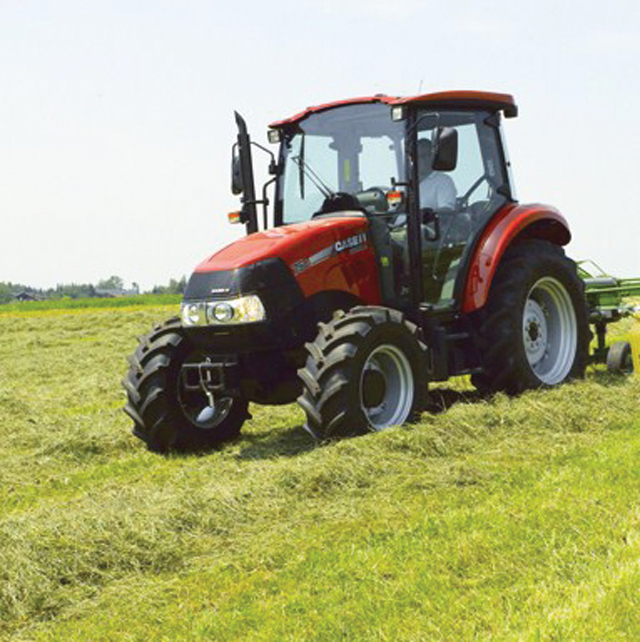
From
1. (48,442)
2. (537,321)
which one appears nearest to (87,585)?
Result: (48,442)

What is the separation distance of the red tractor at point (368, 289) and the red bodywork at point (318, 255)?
0.01 metres

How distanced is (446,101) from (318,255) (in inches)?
71.6

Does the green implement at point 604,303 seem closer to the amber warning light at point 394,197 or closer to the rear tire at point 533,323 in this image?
the rear tire at point 533,323

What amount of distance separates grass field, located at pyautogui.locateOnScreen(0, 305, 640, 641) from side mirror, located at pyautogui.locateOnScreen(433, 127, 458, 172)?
1798mm

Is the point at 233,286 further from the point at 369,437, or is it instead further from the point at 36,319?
the point at 36,319

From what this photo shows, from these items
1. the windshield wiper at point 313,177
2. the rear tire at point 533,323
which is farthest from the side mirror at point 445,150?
the rear tire at point 533,323

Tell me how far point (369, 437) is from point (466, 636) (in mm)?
2987

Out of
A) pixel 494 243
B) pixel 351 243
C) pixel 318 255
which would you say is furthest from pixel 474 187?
pixel 318 255

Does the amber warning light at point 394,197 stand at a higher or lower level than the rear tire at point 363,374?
higher

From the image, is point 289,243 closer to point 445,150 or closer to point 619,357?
point 445,150

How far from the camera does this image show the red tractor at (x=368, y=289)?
6.91 metres

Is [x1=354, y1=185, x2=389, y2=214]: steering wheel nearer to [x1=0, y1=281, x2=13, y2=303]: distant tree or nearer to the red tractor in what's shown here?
the red tractor

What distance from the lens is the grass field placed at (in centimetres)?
381

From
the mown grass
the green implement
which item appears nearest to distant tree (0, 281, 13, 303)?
the mown grass
